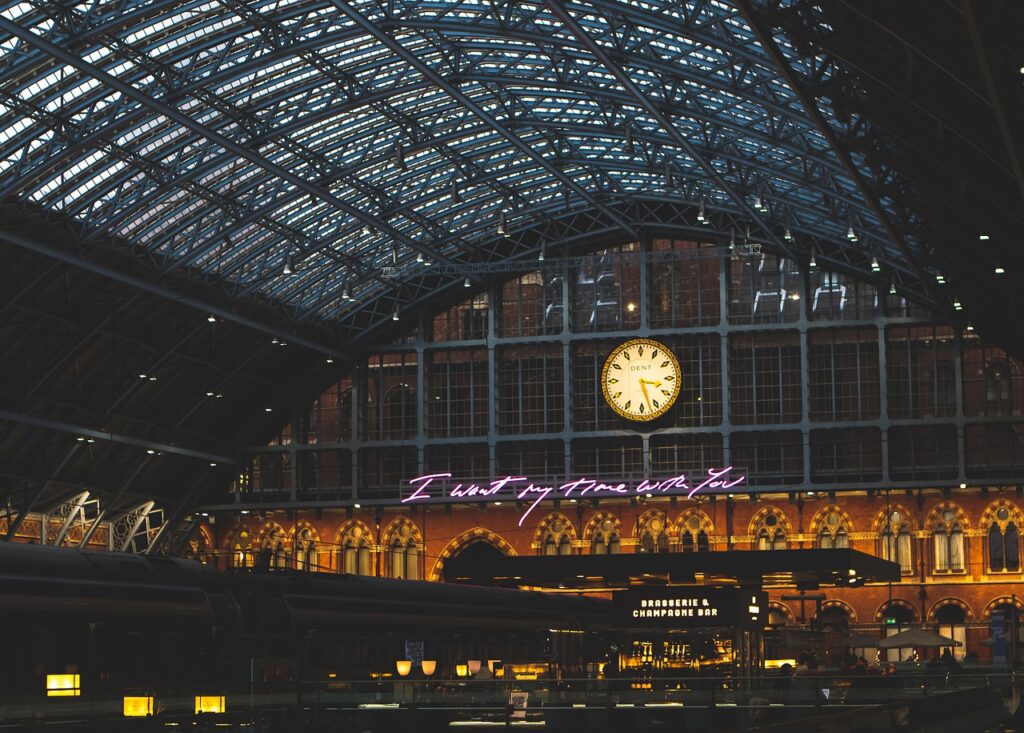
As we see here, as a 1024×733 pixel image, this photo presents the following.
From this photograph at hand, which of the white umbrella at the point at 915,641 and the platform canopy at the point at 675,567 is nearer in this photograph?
the platform canopy at the point at 675,567

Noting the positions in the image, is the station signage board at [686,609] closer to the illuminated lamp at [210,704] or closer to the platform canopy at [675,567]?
the platform canopy at [675,567]

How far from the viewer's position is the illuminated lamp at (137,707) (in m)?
20.5

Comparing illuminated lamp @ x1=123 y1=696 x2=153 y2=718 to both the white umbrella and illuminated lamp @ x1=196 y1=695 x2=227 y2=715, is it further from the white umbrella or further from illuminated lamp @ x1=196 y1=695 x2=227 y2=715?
the white umbrella

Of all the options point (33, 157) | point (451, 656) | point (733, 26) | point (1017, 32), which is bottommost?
point (451, 656)

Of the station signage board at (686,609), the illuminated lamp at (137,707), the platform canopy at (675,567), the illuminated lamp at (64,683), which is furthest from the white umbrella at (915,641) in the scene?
the illuminated lamp at (137,707)

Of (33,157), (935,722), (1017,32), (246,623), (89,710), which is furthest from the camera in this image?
(33,157)

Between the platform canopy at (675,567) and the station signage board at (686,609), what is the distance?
112 inches

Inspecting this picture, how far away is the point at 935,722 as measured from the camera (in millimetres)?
12539

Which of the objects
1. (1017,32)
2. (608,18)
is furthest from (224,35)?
(1017,32)

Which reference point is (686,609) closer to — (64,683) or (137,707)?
(64,683)

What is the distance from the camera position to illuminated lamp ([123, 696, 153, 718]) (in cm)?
2050

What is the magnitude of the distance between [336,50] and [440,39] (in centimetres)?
323

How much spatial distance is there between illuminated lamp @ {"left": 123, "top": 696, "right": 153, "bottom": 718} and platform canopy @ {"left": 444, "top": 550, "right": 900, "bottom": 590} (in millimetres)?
26360

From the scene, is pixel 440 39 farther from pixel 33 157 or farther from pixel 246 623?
pixel 246 623
